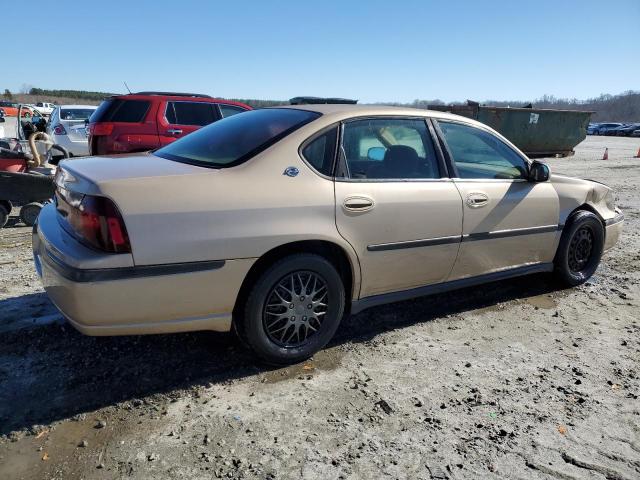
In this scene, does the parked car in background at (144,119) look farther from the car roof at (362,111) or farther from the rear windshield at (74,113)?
the car roof at (362,111)

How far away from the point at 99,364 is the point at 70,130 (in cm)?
1146

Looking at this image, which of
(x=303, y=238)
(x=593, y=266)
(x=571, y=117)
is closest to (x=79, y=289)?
(x=303, y=238)

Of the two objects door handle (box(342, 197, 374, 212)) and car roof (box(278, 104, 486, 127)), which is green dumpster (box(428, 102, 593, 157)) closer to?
car roof (box(278, 104, 486, 127))

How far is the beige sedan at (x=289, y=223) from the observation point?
8.75 ft

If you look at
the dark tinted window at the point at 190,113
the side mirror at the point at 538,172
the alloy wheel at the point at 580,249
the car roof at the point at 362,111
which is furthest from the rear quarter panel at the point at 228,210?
the dark tinted window at the point at 190,113

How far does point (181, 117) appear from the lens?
351 inches

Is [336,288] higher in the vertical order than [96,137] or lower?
lower

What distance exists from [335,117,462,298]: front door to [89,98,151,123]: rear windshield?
20.1 ft

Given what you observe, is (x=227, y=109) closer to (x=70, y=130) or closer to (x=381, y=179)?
(x=70, y=130)

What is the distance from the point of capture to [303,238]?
305 cm

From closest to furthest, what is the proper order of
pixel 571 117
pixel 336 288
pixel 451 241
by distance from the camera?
pixel 336 288 → pixel 451 241 → pixel 571 117

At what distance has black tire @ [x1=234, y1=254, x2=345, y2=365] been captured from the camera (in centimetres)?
303

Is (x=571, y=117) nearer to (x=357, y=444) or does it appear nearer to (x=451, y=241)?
(x=451, y=241)

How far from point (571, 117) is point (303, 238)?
20.2 meters
